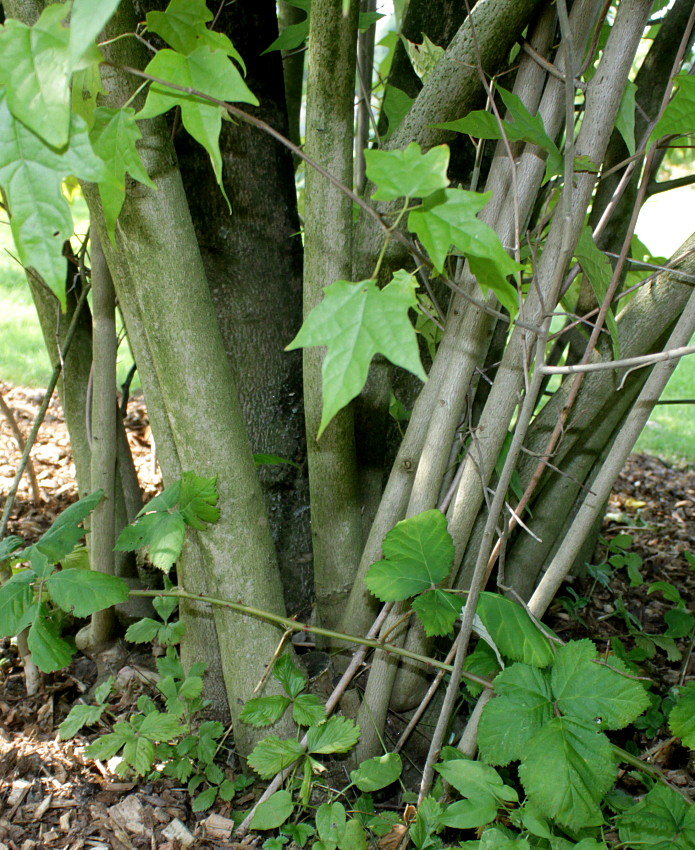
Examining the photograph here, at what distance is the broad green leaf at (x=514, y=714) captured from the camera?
1.23 meters

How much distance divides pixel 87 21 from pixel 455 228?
496 mm

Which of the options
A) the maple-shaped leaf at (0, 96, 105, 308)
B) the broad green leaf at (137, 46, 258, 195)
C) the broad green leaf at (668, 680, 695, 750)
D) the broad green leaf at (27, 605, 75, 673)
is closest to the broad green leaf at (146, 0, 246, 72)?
the broad green leaf at (137, 46, 258, 195)

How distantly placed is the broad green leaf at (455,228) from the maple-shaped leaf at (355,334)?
4.0 inches

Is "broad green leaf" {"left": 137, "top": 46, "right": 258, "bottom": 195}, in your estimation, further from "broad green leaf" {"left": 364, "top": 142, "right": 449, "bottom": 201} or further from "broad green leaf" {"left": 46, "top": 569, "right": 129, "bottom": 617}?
"broad green leaf" {"left": 46, "top": 569, "right": 129, "bottom": 617}

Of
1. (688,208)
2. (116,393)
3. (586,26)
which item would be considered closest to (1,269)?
(116,393)

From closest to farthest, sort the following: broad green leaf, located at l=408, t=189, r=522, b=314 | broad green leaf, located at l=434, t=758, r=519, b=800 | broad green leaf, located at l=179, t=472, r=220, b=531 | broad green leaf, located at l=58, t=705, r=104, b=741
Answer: broad green leaf, located at l=408, t=189, r=522, b=314
broad green leaf, located at l=434, t=758, r=519, b=800
broad green leaf, located at l=179, t=472, r=220, b=531
broad green leaf, located at l=58, t=705, r=104, b=741

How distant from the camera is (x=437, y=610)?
4.38ft

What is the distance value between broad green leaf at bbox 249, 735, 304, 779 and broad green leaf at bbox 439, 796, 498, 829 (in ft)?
1.11

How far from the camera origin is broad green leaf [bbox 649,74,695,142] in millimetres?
1089

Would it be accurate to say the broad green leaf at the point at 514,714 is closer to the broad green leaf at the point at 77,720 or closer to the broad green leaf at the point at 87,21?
the broad green leaf at the point at 77,720

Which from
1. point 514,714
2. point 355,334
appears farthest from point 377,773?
point 355,334

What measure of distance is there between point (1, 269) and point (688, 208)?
788cm

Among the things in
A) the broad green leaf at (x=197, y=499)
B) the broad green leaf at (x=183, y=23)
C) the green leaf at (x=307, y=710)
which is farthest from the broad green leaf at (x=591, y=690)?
the broad green leaf at (x=183, y=23)

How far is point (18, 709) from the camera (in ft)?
5.91
